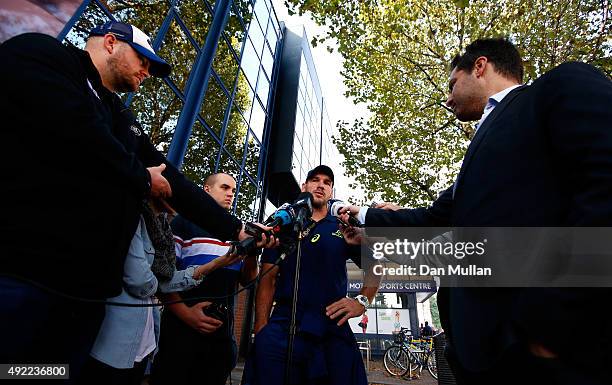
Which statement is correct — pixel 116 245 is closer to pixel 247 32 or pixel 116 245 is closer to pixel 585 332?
pixel 585 332

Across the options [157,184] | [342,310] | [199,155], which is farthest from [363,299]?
[199,155]

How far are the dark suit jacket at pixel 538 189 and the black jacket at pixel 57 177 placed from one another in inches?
56.5

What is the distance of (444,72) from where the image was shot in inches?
435

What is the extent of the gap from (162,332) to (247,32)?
9.97 m

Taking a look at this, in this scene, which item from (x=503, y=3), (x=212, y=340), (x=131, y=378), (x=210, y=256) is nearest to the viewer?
(x=131, y=378)

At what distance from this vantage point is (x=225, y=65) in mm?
8531

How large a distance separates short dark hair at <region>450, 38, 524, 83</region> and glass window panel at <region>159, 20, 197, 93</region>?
5.71m

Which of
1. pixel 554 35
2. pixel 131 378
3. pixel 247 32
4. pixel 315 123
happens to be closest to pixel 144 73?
pixel 131 378

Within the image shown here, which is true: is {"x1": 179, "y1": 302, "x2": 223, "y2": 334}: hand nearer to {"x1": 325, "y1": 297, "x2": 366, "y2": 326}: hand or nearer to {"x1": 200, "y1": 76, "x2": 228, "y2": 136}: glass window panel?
{"x1": 325, "y1": 297, "x2": 366, "y2": 326}: hand

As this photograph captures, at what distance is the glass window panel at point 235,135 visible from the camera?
9.16 meters

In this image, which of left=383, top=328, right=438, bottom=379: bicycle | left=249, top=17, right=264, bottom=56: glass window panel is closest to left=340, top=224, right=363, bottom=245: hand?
left=249, top=17, right=264, bottom=56: glass window panel

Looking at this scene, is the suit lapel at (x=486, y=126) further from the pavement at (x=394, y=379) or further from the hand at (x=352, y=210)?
the pavement at (x=394, y=379)

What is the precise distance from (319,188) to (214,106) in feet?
20.4

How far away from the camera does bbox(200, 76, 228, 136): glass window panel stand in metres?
7.72
